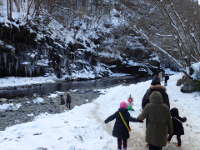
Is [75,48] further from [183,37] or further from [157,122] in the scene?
[157,122]

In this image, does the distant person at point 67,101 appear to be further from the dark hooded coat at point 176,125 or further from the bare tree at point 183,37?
the dark hooded coat at point 176,125

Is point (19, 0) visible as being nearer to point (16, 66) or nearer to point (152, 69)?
point (16, 66)

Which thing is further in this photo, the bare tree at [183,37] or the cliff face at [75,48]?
the cliff face at [75,48]

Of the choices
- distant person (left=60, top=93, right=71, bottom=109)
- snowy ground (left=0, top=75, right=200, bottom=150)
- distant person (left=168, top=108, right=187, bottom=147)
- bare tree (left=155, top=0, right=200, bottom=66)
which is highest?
bare tree (left=155, top=0, right=200, bottom=66)

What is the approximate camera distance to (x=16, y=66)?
4434 centimetres

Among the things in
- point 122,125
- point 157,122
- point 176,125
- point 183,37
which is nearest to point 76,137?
point 122,125

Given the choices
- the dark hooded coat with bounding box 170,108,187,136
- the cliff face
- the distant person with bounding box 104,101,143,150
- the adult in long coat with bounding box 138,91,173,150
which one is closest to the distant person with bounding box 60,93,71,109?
the dark hooded coat with bounding box 170,108,187,136

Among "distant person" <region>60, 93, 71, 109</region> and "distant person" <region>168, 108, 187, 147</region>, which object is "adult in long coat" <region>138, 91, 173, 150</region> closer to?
"distant person" <region>168, 108, 187, 147</region>

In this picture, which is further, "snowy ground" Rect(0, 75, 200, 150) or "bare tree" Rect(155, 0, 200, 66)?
"bare tree" Rect(155, 0, 200, 66)

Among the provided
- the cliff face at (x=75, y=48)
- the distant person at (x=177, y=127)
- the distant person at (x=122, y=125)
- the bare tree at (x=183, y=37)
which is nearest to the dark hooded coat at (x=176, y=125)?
the distant person at (x=177, y=127)

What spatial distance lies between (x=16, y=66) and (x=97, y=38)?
23.7m

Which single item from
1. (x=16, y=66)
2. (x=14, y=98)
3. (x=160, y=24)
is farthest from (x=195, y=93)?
(x=16, y=66)

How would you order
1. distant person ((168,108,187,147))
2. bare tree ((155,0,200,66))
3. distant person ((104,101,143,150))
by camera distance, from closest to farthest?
distant person ((104,101,143,150)), distant person ((168,108,187,147)), bare tree ((155,0,200,66))

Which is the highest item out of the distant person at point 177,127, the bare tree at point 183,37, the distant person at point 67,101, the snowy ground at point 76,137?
the bare tree at point 183,37
